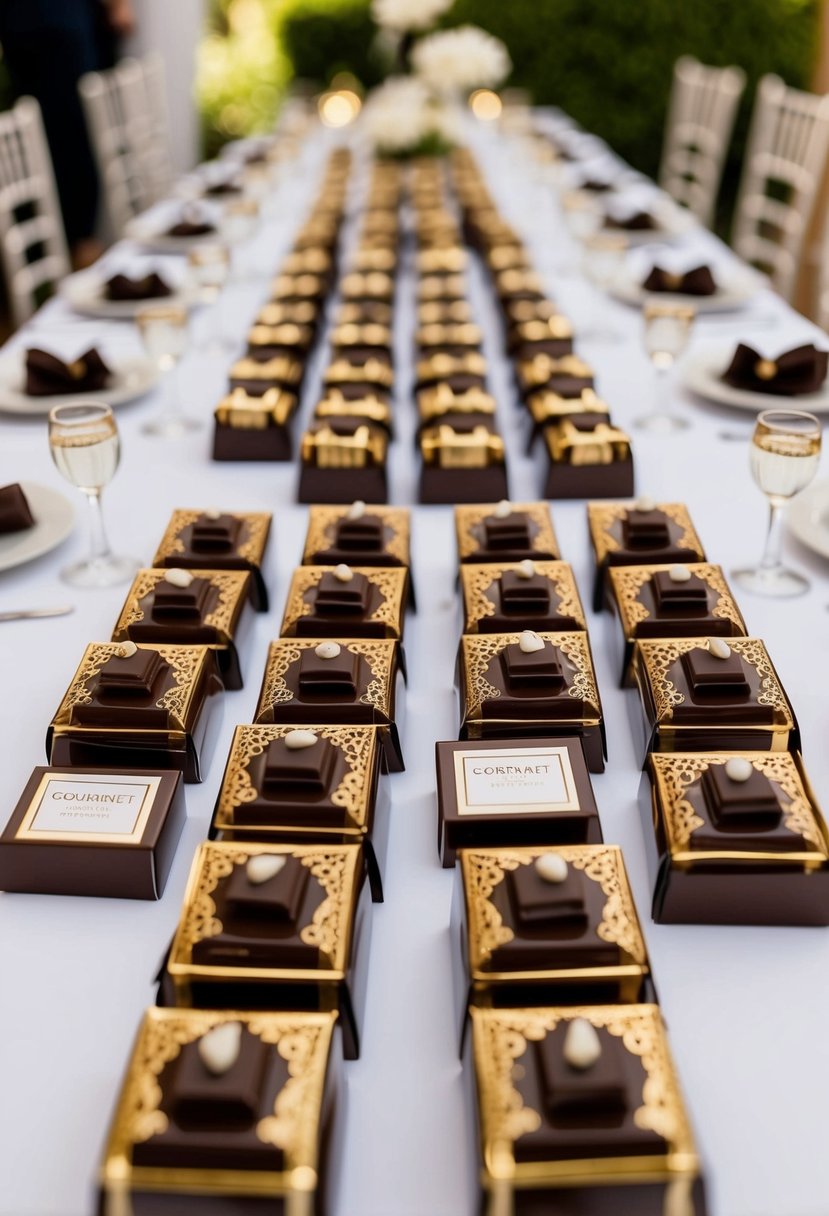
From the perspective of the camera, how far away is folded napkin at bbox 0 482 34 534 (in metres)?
1.40

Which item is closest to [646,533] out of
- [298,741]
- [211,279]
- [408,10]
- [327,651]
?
[327,651]

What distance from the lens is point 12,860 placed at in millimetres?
868

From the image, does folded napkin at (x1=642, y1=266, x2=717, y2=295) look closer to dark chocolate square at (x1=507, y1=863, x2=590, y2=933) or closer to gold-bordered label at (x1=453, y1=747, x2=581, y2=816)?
gold-bordered label at (x1=453, y1=747, x2=581, y2=816)

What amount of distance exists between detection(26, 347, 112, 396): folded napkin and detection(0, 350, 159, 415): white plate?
0.01m

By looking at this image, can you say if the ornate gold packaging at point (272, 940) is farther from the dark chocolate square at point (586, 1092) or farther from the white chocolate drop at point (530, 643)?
the white chocolate drop at point (530, 643)

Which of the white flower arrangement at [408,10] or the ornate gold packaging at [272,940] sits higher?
the white flower arrangement at [408,10]

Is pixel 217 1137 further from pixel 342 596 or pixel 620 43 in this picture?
pixel 620 43

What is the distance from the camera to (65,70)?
228 inches

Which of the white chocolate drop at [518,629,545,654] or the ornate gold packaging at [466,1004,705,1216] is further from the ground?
the white chocolate drop at [518,629,545,654]

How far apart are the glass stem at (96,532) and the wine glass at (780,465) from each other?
0.78 metres

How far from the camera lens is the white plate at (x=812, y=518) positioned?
135 centimetres

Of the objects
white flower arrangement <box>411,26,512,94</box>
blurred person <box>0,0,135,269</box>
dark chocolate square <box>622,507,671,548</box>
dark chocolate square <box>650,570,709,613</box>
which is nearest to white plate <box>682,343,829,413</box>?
A: dark chocolate square <box>622,507,671,548</box>

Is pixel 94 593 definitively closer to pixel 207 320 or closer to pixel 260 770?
pixel 260 770

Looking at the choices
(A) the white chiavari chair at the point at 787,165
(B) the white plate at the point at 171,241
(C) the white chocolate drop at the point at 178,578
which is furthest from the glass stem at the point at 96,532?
(A) the white chiavari chair at the point at 787,165
